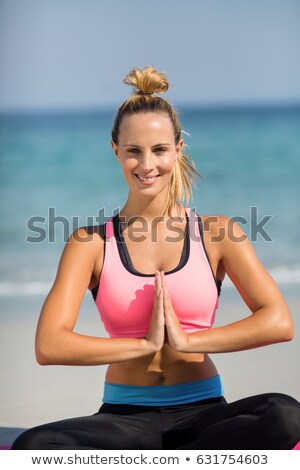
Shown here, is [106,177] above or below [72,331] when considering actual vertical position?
above

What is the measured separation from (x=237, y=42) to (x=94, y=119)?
1.91m

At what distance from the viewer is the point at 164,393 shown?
2250 mm

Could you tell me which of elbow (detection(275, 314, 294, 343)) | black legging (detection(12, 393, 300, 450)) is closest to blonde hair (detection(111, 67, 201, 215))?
elbow (detection(275, 314, 294, 343))

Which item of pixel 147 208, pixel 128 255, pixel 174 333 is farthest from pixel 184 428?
pixel 147 208

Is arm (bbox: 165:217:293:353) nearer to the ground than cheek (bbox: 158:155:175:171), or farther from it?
nearer to the ground

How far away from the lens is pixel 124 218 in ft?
7.89

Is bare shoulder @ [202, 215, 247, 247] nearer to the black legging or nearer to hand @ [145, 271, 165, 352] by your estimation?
hand @ [145, 271, 165, 352]

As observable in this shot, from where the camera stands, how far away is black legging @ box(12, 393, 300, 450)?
2.05 m

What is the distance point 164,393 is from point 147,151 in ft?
2.14

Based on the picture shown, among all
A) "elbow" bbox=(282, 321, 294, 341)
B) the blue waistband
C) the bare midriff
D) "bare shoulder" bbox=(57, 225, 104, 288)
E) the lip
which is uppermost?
the lip

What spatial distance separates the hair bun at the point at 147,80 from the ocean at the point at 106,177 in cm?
382

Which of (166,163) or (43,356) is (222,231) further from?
(43,356)

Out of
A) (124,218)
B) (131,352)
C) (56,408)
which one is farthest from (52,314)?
(56,408)

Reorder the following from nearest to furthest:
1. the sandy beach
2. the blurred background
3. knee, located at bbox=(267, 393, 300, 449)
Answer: knee, located at bbox=(267, 393, 300, 449) < the sandy beach < the blurred background
